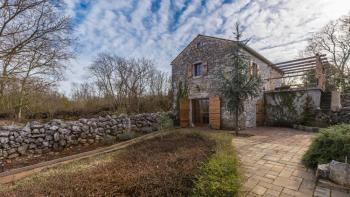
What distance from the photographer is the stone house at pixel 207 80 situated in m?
9.16

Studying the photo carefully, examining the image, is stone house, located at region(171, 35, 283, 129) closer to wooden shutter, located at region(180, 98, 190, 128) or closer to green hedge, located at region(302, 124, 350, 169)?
wooden shutter, located at region(180, 98, 190, 128)

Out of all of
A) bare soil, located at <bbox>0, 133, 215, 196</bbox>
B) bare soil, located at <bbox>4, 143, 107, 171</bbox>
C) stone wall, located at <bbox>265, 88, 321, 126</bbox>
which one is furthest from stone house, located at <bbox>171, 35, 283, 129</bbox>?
Result: bare soil, located at <bbox>0, 133, 215, 196</bbox>

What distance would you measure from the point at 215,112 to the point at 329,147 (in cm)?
627

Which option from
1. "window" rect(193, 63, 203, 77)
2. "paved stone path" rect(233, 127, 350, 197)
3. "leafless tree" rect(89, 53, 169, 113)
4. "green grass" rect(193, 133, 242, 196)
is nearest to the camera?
"green grass" rect(193, 133, 242, 196)

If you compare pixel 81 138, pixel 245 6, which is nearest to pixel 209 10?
pixel 245 6

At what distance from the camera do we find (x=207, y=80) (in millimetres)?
9891

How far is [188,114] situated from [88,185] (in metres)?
8.95

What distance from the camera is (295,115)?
9211mm

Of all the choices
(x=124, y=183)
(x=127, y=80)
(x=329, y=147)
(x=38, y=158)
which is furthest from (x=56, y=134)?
(x=329, y=147)

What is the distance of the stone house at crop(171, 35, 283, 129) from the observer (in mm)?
9164

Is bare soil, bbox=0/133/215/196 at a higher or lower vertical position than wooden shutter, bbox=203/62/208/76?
lower

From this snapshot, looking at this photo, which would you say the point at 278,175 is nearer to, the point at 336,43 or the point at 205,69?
the point at 205,69

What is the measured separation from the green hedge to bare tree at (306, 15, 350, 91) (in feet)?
43.2

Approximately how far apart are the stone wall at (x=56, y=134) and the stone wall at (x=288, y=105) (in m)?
8.48
